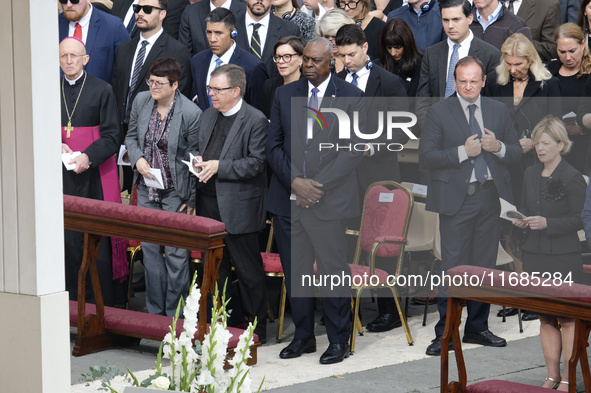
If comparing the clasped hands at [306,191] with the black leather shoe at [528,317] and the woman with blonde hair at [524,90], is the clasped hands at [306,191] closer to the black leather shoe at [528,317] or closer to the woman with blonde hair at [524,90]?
the woman with blonde hair at [524,90]

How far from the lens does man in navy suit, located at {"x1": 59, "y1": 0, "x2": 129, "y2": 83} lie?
845 centimetres

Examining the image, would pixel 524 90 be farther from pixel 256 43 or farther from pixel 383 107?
pixel 256 43

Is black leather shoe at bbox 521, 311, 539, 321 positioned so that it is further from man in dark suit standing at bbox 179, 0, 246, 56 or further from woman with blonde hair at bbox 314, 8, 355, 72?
man in dark suit standing at bbox 179, 0, 246, 56

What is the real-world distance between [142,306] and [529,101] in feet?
11.8

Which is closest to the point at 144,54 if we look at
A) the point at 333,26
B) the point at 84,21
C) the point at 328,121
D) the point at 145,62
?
the point at 145,62

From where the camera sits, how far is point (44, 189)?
12.6ft

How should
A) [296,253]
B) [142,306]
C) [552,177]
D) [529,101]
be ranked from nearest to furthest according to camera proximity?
[552,177], [296,253], [529,101], [142,306]

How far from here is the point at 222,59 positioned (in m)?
7.95

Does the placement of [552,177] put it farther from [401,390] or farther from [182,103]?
[182,103]

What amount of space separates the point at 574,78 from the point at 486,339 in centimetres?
215

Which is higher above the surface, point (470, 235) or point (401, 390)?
point (470, 235)

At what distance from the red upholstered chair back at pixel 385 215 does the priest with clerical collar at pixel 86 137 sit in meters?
2.04

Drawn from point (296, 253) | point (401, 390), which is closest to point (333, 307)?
point (296, 253)

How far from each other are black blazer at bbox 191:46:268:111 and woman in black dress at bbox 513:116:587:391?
247 centimetres
